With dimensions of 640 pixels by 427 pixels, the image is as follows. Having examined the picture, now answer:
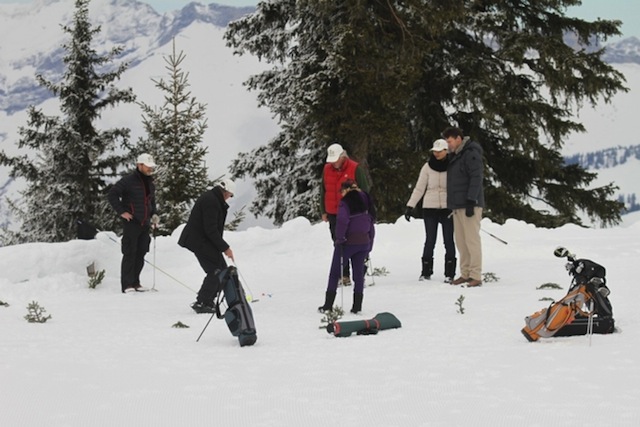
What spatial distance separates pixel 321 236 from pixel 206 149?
5.63 metres

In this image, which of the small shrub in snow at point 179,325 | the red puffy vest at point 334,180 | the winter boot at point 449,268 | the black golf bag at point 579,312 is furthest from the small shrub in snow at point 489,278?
the small shrub in snow at point 179,325

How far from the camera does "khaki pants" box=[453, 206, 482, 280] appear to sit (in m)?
10.8

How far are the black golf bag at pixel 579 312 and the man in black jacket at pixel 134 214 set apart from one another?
6.54m

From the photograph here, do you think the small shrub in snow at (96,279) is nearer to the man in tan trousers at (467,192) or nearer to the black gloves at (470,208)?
the man in tan trousers at (467,192)

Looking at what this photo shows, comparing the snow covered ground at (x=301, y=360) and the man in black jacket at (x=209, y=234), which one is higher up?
the man in black jacket at (x=209, y=234)

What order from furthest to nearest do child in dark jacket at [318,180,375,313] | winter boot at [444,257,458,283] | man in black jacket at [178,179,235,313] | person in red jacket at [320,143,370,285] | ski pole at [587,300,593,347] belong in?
winter boot at [444,257,458,283] < person in red jacket at [320,143,370,285] < man in black jacket at [178,179,235,313] < child in dark jacket at [318,180,375,313] < ski pole at [587,300,593,347]

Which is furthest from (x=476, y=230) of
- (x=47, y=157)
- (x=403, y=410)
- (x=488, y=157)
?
(x=47, y=157)

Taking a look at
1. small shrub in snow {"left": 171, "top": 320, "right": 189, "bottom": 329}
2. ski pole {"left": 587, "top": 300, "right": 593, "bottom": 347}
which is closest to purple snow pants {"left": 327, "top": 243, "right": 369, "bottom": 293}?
small shrub in snow {"left": 171, "top": 320, "right": 189, "bottom": 329}

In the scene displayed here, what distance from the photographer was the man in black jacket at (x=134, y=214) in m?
11.7

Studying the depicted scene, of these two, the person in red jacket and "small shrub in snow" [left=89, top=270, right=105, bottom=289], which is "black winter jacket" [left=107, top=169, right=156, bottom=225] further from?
the person in red jacket

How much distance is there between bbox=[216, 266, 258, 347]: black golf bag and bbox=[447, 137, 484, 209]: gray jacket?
13.6 feet

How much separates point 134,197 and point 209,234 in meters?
2.78

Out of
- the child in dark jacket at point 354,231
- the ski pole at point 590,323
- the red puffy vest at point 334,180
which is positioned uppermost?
the red puffy vest at point 334,180

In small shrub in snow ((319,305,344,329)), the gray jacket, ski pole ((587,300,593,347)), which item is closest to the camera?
ski pole ((587,300,593,347))
